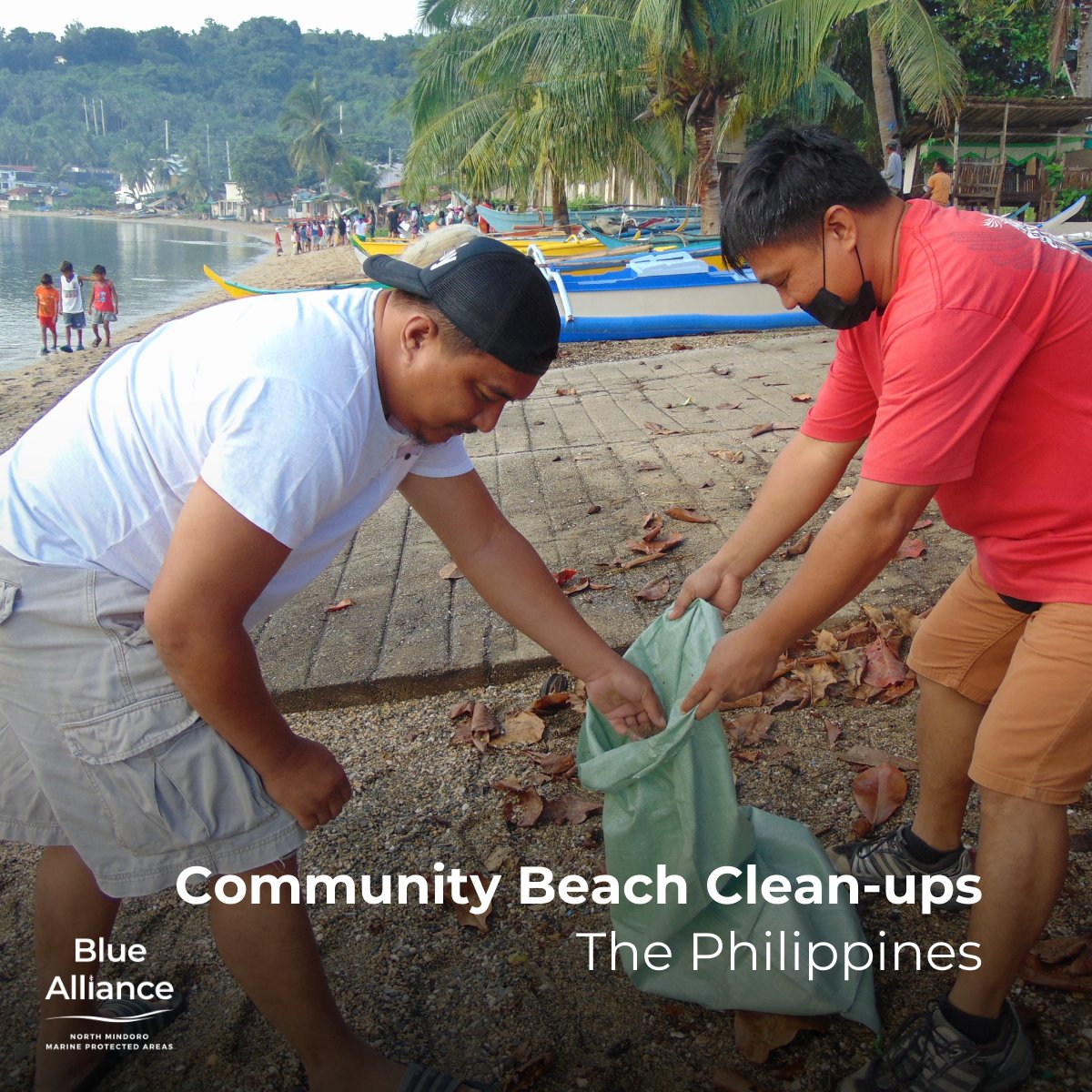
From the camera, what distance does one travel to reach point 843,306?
1.84 m

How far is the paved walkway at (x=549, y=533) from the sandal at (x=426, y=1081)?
1.63 meters

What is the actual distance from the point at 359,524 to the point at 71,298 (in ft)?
63.2

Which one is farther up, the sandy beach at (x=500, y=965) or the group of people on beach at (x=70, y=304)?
the group of people on beach at (x=70, y=304)

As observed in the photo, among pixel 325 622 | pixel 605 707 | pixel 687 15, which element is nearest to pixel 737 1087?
pixel 605 707

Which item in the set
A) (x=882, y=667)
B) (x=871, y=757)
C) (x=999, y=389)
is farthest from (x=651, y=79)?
(x=999, y=389)

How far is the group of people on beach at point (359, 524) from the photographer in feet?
4.86

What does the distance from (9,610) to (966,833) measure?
2.25 m

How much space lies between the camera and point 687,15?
1520cm

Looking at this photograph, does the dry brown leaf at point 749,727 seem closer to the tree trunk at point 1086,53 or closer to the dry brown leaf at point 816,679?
the dry brown leaf at point 816,679

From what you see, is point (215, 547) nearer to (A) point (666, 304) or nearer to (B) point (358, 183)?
(A) point (666, 304)

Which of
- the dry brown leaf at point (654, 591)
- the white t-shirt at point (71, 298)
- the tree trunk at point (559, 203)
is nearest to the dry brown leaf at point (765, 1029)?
the dry brown leaf at point (654, 591)

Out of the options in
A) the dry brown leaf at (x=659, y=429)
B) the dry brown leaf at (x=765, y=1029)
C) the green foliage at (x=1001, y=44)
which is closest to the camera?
the dry brown leaf at (x=765, y=1029)

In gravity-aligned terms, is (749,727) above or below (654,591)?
below

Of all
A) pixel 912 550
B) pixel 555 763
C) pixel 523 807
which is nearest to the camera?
pixel 523 807
